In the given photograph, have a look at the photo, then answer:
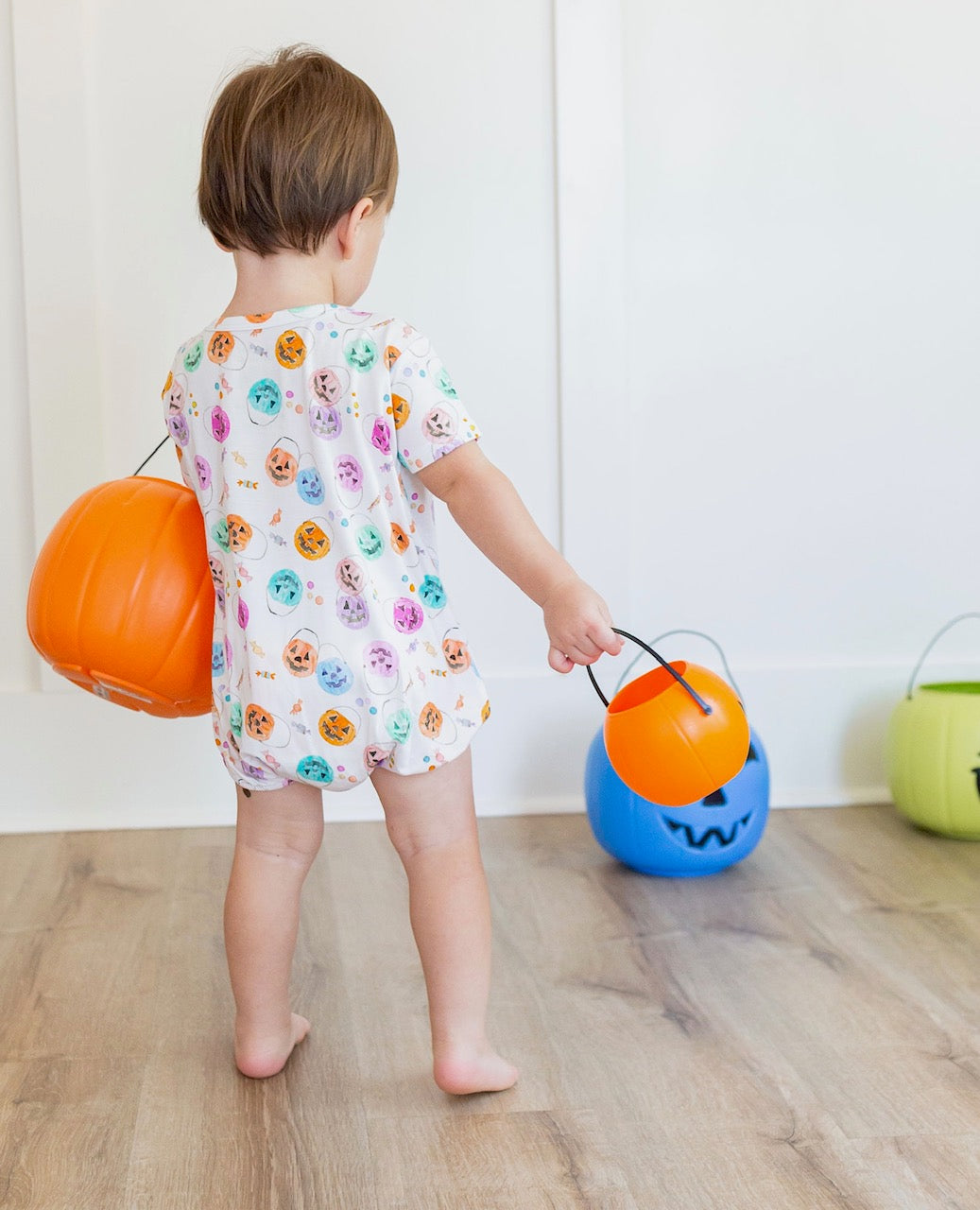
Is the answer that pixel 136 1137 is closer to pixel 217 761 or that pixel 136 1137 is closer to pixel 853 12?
pixel 217 761

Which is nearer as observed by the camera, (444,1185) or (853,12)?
(444,1185)

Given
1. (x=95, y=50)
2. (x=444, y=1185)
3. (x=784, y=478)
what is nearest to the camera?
(x=444, y=1185)

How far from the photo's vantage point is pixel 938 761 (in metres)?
1.89

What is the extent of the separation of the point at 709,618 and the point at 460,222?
796 millimetres

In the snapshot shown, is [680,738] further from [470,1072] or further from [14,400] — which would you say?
[14,400]

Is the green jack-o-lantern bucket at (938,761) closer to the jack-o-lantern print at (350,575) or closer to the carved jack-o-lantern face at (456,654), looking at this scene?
the carved jack-o-lantern face at (456,654)

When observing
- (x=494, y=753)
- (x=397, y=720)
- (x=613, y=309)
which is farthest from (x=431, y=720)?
(x=613, y=309)

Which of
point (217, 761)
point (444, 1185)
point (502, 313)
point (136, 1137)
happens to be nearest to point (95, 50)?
point (502, 313)

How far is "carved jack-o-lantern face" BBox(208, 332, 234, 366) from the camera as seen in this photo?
1110 mm

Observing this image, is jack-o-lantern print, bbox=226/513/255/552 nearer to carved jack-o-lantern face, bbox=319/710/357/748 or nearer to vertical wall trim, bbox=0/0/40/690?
carved jack-o-lantern face, bbox=319/710/357/748

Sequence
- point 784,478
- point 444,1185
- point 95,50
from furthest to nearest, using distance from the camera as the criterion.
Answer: point 784,478
point 95,50
point 444,1185

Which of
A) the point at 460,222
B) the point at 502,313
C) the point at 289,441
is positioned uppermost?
the point at 460,222

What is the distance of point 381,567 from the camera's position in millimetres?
1111

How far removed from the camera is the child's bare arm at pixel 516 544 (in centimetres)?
107
